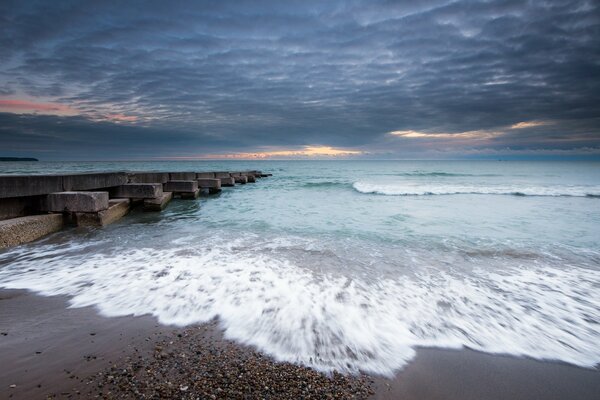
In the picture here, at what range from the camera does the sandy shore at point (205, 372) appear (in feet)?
6.16

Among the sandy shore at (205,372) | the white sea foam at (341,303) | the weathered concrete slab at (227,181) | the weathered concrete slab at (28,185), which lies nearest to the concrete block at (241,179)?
the weathered concrete slab at (227,181)

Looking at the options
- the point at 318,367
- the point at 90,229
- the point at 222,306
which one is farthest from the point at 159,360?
the point at 90,229

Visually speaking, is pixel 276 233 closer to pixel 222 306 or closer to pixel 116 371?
pixel 222 306

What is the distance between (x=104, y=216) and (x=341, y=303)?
6.53 metres

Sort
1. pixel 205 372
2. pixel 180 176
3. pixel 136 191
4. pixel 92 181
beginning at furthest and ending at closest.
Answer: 1. pixel 180 176
2. pixel 136 191
3. pixel 92 181
4. pixel 205 372

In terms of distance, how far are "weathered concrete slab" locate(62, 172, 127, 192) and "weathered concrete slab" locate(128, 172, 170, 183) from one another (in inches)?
50.7

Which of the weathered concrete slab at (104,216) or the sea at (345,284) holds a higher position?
the weathered concrete slab at (104,216)

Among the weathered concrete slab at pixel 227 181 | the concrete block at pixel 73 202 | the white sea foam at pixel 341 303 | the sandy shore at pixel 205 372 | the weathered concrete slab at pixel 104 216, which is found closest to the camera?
the sandy shore at pixel 205 372

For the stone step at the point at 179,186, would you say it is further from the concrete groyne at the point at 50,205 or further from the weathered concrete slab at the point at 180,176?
the concrete groyne at the point at 50,205

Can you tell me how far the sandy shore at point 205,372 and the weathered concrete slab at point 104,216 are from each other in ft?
15.7

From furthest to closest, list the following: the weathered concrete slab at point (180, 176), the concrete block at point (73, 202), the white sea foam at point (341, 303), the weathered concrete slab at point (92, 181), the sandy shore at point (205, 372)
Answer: the weathered concrete slab at point (180, 176) → the weathered concrete slab at point (92, 181) → the concrete block at point (73, 202) → the white sea foam at point (341, 303) → the sandy shore at point (205, 372)

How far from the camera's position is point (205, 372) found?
2.04m

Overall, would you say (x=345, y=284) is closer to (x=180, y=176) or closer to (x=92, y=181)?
(x=92, y=181)

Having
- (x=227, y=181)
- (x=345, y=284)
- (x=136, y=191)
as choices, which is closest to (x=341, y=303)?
(x=345, y=284)
